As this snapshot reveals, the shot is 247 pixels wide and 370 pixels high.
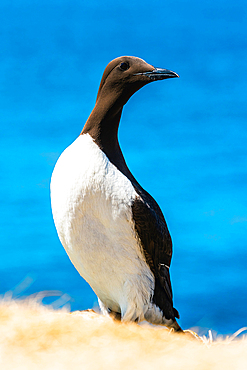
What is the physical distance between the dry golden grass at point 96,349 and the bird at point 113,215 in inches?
14.8

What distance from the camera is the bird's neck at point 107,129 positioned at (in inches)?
97.4

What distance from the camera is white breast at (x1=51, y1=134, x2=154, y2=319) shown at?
2361 millimetres

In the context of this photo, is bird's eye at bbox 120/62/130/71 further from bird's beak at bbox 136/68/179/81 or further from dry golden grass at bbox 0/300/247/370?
dry golden grass at bbox 0/300/247/370

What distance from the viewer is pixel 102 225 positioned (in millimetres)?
2381

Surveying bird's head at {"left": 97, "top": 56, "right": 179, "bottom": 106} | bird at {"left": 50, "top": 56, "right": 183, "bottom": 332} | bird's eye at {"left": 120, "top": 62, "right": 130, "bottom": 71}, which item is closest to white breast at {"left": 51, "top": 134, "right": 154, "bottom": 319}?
bird at {"left": 50, "top": 56, "right": 183, "bottom": 332}

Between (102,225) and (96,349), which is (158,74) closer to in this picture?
(102,225)

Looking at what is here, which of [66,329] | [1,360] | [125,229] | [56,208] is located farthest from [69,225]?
[1,360]

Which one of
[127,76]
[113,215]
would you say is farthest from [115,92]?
[113,215]

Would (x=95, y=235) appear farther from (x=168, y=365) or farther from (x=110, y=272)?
(x=168, y=365)

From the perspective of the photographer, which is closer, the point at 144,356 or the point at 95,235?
the point at 144,356

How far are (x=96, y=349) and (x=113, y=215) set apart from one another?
0.75 metres

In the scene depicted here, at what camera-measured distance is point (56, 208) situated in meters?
2.50

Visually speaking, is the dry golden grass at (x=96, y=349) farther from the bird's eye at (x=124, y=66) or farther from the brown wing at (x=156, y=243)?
the bird's eye at (x=124, y=66)

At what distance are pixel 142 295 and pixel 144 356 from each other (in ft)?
2.28
